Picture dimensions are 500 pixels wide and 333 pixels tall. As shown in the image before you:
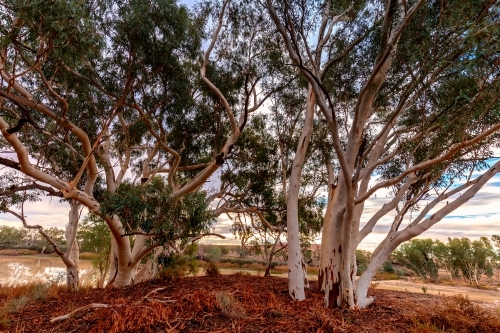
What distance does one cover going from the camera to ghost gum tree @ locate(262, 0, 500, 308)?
12.8ft

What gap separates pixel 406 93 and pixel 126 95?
5243 mm

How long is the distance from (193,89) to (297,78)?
9.11 feet

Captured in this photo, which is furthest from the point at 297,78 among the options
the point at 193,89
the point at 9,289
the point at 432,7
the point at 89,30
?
the point at 9,289

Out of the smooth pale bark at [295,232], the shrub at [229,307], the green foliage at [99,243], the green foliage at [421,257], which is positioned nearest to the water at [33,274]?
the green foliage at [99,243]

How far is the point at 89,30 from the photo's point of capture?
472cm

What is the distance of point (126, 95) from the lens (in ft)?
20.0

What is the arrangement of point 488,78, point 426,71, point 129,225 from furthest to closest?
1. point 129,225
2. point 426,71
3. point 488,78

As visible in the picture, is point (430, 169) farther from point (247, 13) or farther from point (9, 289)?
point (9, 289)

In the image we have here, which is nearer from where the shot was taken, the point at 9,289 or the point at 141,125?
the point at 9,289

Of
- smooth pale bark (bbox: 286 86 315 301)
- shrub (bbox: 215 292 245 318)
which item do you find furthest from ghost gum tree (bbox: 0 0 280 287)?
shrub (bbox: 215 292 245 318)

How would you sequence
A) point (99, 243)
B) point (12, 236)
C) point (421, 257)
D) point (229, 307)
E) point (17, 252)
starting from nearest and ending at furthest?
1. point (229, 307)
2. point (99, 243)
3. point (421, 257)
4. point (17, 252)
5. point (12, 236)

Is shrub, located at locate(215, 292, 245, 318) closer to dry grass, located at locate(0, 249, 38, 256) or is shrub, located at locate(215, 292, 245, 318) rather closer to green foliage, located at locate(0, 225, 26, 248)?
dry grass, located at locate(0, 249, 38, 256)

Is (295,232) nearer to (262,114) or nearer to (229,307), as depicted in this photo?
(229,307)

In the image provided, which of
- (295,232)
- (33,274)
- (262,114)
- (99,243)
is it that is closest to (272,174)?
(262,114)
